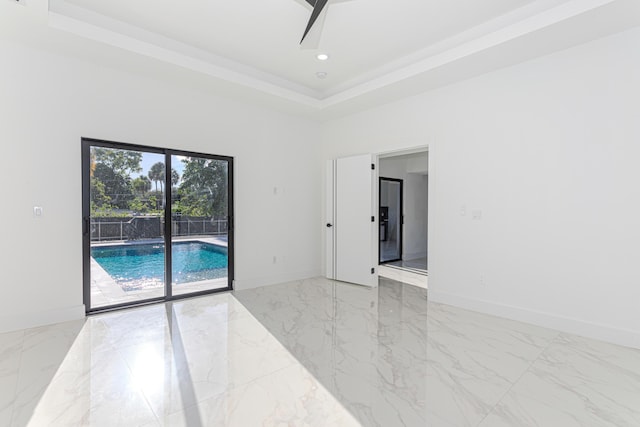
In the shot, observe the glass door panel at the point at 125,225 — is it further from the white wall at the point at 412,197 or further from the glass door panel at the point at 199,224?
the white wall at the point at 412,197

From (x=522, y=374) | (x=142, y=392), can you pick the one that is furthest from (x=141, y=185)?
(x=522, y=374)

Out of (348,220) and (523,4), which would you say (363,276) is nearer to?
(348,220)

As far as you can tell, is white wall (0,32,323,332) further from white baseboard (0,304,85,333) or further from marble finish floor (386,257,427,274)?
marble finish floor (386,257,427,274)

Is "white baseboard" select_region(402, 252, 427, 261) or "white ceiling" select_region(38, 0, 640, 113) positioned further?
"white baseboard" select_region(402, 252, 427, 261)

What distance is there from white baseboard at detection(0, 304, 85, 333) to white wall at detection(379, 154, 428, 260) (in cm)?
556

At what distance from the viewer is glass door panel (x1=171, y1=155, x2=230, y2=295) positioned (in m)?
4.21

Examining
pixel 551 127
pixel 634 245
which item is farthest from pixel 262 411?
pixel 551 127

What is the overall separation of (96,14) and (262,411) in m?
3.79

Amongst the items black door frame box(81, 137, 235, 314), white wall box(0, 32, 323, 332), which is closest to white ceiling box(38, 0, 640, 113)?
white wall box(0, 32, 323, 332)

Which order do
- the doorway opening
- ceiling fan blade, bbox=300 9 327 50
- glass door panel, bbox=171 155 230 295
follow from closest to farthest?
ceiling fan blade, bbox=300 9 327 50 → glass door panel, bbox=171 155 230 295 → the doorway opening

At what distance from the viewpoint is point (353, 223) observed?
17.0 ft

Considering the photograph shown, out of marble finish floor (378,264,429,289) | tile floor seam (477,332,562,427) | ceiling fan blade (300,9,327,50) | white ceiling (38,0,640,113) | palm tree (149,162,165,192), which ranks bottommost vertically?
tile floor seam (477,332,562,427)

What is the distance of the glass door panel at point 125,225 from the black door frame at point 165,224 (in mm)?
31

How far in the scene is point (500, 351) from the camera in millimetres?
2746
